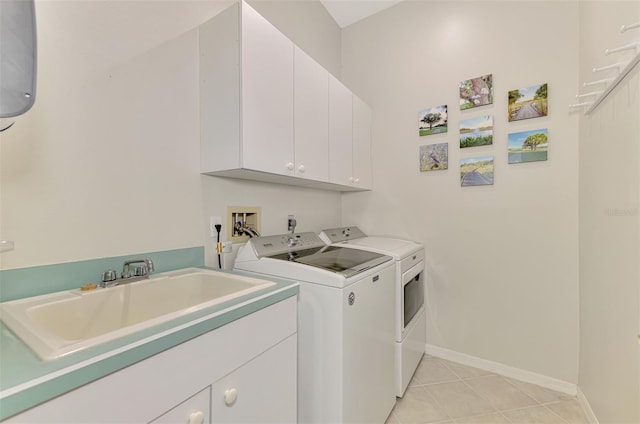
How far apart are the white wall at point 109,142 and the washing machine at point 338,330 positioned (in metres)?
0.51

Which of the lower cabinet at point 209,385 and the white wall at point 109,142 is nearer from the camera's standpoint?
the lower cabinet at point 209,385

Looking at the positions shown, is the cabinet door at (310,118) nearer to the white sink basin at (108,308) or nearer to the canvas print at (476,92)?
the white sink basin at (108,308)

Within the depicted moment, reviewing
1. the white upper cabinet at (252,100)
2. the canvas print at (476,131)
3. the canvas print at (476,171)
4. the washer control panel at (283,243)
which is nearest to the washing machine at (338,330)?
the washer control panel at (283,243)

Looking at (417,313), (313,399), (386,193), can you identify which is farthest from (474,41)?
(313,399)

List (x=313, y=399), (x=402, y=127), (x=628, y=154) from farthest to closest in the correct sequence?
(x=402, y=127) < (x=313, y=399) < (x=628, y=154)

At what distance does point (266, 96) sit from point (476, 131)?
169cm

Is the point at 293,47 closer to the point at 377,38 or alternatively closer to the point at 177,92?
the point at 177,92

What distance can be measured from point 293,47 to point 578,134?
198cm

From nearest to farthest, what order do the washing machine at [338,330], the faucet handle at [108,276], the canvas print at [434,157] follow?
the faucet handle at [108,276] → the washing machine at [338,330] → the canvas print at [434,157]

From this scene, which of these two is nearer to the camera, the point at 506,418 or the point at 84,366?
the point at 84,366

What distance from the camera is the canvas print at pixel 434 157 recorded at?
89.7 inches

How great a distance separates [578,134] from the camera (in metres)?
1.83

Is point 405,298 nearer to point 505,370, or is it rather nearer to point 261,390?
point 505,370

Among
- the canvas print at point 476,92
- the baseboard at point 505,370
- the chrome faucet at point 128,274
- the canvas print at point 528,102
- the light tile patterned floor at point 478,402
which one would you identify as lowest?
the light tile patterned floor at point 478,402
